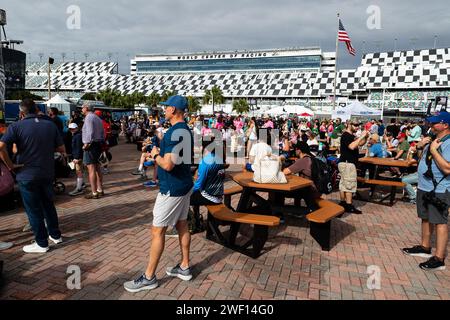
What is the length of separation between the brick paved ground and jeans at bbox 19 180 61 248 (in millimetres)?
260

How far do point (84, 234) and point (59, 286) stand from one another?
4.33 ft

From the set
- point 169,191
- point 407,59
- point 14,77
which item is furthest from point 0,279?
point 407,59

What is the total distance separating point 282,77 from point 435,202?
73.7 metres

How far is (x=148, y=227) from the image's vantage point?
4496 millimetres

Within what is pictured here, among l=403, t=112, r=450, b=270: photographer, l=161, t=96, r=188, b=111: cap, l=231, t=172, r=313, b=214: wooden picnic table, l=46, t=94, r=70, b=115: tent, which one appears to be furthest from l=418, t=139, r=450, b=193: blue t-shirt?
l=46, t=94, r=70, b=115: tent

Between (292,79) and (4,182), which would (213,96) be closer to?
(292,79)

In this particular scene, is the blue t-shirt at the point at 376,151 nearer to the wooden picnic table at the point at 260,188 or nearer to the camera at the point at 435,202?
the wooden picnic table at the point at 260,188

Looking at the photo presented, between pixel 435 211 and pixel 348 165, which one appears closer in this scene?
pixel 435 211

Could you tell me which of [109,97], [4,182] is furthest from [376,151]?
[109,97]

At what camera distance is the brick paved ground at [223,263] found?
9.41 ft

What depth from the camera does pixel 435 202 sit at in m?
3.40

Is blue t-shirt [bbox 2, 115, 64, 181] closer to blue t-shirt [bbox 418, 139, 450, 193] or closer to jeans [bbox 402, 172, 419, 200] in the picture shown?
blue t-shirt [bbox 418, 139, 450, 193]

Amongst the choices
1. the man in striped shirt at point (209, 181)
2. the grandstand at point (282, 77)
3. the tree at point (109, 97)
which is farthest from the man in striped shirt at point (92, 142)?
the tree at point (109, 97)

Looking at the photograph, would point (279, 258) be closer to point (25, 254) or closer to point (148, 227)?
point (148, 227)
